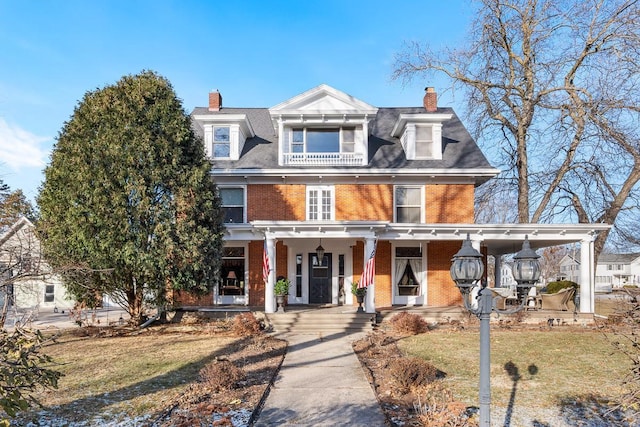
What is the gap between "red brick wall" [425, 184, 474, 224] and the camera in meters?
17.0

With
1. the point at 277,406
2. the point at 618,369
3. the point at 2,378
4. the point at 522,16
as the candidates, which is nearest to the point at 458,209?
the point at 618,369

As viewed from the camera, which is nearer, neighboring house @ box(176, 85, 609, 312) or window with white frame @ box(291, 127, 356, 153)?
neighboring house @ box(176, 85, 609, 312)

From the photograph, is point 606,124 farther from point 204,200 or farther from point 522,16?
point 204,200

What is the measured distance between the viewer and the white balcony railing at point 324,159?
1722 centimetres

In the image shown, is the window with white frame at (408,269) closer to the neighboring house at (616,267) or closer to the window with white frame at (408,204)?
the window with white frame at (408,204)

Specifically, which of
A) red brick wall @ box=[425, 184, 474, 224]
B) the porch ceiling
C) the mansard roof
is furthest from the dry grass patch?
red brick wall @ box=[425, 184, 474, 224]

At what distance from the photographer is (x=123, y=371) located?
27.8ft

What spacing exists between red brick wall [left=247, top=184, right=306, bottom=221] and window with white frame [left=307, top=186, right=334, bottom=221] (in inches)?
9.4

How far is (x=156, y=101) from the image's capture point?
42.2ft

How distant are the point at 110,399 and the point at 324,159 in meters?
12.2

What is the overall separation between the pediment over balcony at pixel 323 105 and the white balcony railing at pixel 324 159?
5.25 ft

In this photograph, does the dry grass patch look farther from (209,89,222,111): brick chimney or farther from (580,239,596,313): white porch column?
(580,239,596,313): white porch column

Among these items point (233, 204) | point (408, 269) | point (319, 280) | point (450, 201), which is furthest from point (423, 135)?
point (233, 204)

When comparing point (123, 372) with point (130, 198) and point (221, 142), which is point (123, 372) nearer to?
point (130, 198)
